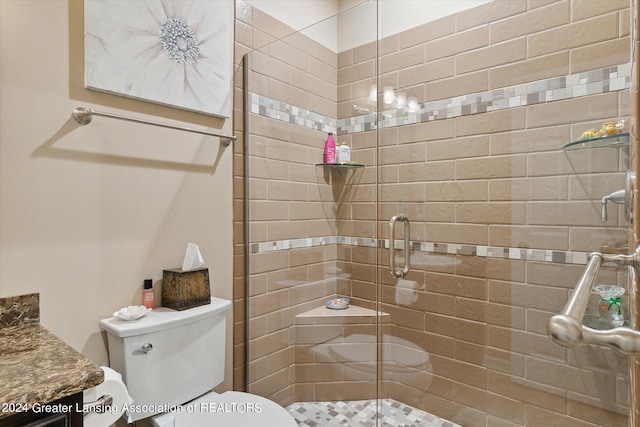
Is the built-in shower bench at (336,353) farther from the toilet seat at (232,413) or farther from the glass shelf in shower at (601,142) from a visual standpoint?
the glass shelf in shower at (601,142)

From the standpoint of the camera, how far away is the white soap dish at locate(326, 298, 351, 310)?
181 cm

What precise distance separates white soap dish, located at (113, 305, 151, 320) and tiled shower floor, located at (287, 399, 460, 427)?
39.4 inches

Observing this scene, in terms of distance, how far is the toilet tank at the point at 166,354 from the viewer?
49.7 inches

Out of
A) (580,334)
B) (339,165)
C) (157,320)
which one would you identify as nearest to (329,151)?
(339,165)

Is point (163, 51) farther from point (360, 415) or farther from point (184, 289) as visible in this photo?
point (360, 415)

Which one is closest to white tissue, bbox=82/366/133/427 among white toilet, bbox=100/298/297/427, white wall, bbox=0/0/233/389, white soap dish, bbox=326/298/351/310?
white toilet, bbox=100/298/297/427

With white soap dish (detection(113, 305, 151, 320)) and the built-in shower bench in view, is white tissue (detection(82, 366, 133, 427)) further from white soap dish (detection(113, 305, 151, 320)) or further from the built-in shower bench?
the built-in shower bench

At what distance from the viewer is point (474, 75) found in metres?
1.64

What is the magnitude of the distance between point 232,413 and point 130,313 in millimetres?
537

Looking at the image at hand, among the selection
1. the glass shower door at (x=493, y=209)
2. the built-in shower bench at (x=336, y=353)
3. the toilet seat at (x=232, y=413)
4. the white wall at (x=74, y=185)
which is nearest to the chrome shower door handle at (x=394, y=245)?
the glass shower door at (x=493, y=209)

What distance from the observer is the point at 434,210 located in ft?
5.45

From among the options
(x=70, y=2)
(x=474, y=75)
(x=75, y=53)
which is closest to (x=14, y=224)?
(x=75, y=53)

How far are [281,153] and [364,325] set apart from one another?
0.98m

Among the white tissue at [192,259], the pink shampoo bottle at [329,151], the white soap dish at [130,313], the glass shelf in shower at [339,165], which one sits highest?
the pink shampoo bottle at [329,151]
